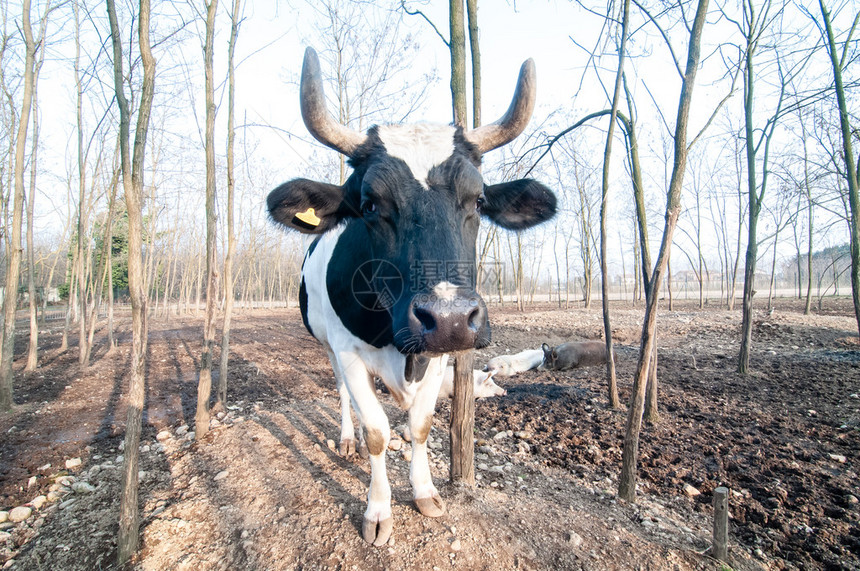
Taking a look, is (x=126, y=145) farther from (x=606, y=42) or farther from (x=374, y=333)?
(x=606, y=42)

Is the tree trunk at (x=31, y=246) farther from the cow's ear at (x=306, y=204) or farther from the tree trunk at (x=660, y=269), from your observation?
the tree trunk at (x=660, y=269)

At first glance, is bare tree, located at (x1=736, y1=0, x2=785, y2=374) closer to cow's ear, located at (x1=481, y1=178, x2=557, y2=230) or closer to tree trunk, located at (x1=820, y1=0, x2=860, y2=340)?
tree trunk, located at (x1=820, y1=0, x2=860, y2=340)

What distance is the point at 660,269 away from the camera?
9.66 ft

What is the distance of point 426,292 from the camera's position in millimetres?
2111

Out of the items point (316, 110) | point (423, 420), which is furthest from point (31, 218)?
point (423, 420)

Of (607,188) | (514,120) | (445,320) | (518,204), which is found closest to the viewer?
(445,320)

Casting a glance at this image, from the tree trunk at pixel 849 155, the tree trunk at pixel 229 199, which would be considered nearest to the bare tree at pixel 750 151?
the tree trunk at pixel 849 155

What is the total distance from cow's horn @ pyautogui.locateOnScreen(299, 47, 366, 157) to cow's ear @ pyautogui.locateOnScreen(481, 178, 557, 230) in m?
1.22

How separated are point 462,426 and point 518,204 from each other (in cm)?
197

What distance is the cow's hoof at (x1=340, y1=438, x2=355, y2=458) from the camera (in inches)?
169

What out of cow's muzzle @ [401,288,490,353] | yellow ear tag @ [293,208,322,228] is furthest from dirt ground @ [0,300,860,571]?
yellow ear tag @ [293,208,322,228]

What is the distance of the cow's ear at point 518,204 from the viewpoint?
3.44 m

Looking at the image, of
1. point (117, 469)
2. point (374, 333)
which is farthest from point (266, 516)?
point (117, 469)

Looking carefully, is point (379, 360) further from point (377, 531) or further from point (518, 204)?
point (518, 204)
